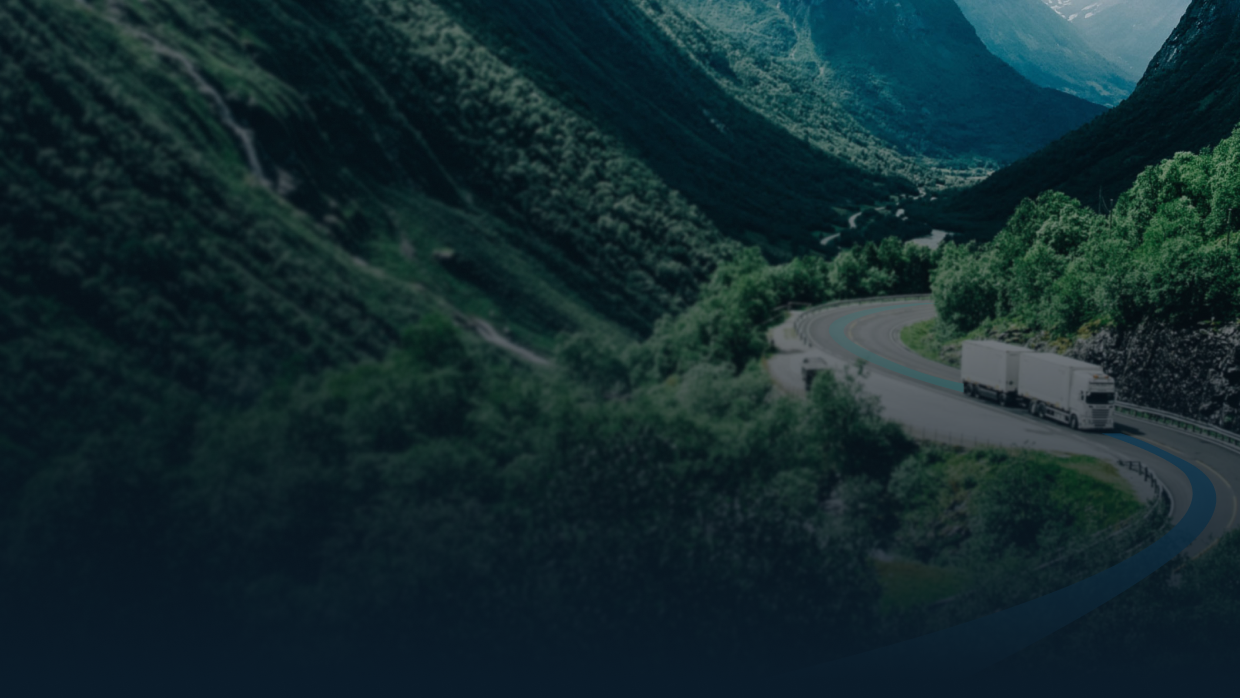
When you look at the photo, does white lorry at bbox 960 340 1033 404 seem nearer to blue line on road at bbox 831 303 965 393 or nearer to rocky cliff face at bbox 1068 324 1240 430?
blue line on road at bbox 831 303 965 393

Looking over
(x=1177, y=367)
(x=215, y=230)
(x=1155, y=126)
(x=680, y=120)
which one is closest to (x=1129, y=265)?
(x=1177, y=367)

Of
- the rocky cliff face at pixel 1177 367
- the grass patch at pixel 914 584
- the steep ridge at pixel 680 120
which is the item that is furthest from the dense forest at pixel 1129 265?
the steep ridge at pixel 680 120

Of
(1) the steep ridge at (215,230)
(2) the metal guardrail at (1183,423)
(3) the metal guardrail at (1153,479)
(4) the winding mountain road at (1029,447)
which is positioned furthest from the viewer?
(1) the steep ridge at (215,230)

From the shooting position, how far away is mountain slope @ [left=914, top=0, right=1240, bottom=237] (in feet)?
270

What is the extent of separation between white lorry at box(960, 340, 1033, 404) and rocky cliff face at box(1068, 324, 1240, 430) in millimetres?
3936

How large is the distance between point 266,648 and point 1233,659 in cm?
3391

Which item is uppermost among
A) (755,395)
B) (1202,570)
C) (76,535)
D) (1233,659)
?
(1202,570)

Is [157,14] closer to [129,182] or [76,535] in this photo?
[129,182]

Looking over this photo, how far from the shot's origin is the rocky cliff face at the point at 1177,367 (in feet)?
108

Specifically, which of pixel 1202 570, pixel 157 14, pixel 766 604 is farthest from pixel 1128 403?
pixel 157 14

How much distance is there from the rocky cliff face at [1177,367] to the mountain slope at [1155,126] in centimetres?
4528

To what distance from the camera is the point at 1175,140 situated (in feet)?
274

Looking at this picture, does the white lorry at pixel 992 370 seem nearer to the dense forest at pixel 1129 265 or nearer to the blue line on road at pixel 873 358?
the blue line on road at pixel 873 358

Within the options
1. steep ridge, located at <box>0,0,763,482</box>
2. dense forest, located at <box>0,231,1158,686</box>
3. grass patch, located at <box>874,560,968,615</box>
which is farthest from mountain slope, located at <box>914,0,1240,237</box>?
steep ridge, located at <box>0,0,763,482</box>
